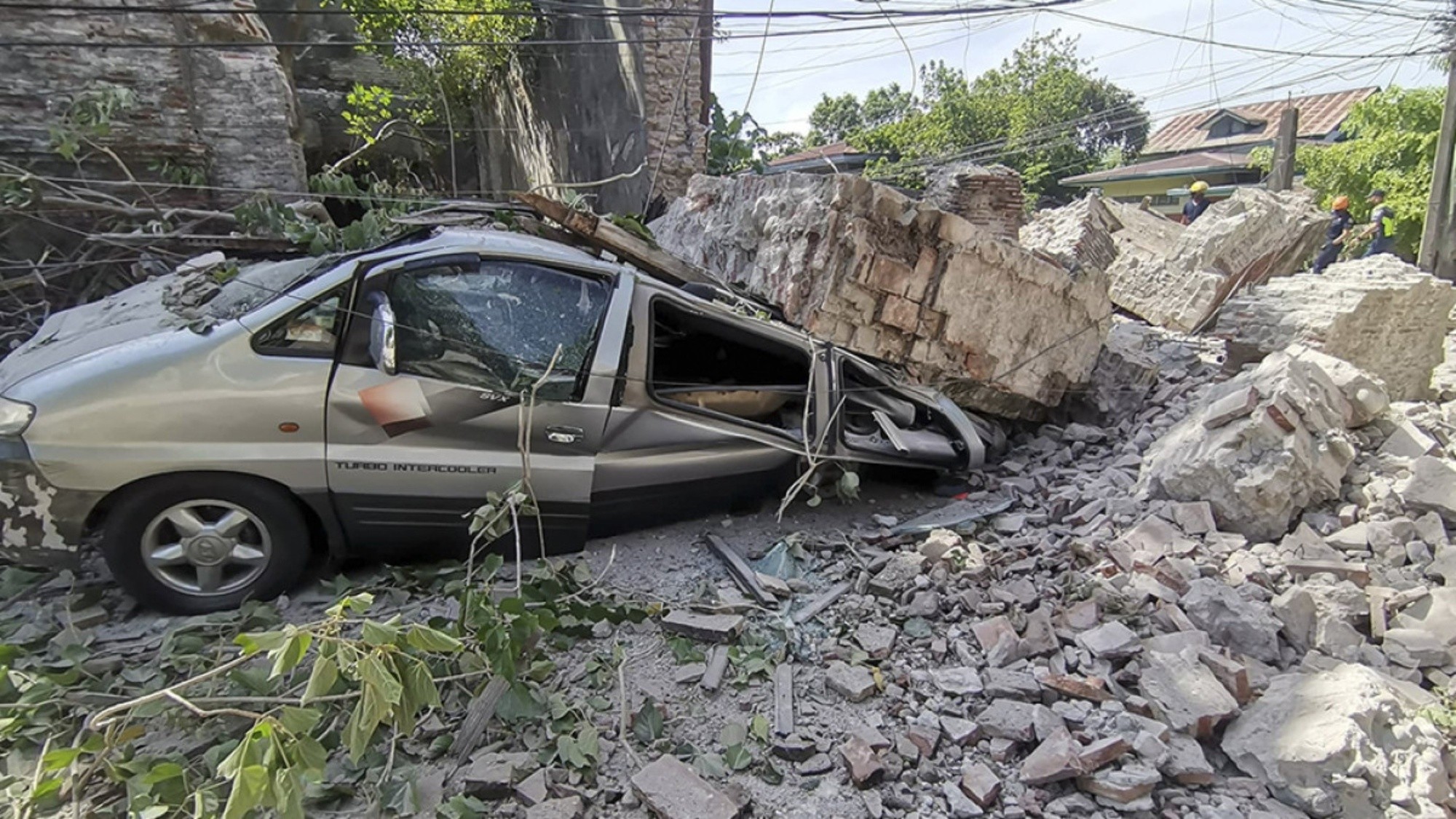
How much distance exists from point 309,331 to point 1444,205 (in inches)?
603

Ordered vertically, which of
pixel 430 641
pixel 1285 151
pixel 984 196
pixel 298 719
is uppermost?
pixel 1285 151

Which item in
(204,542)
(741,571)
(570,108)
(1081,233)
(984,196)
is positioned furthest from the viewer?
(570,108)

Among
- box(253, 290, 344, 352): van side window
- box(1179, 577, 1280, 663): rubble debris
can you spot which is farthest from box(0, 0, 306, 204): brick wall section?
box(1179, 577, 1280, 663): rubble debris

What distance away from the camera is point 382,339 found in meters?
3.13

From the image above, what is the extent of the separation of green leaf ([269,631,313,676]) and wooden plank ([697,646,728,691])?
1.50 metres

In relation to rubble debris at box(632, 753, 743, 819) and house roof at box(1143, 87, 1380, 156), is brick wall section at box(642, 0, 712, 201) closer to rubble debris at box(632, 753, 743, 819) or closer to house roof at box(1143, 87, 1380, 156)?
rubble debris at box(632, 753, 743, 819)

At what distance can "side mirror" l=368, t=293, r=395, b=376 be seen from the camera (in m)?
3.13

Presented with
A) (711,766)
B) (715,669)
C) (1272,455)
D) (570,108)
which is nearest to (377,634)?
(711,766)

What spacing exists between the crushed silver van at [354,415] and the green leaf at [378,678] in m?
1.57

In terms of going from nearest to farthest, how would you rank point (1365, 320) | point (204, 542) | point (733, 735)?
point (733, 735) < point (204, 542) < point (1365, 320)

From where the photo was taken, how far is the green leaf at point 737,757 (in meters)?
2.46

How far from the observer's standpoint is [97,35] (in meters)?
5.99

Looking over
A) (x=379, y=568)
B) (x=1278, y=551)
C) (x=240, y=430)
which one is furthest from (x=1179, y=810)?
(x=240, y=430)

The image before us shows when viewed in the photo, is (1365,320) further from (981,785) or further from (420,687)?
(420,687)
